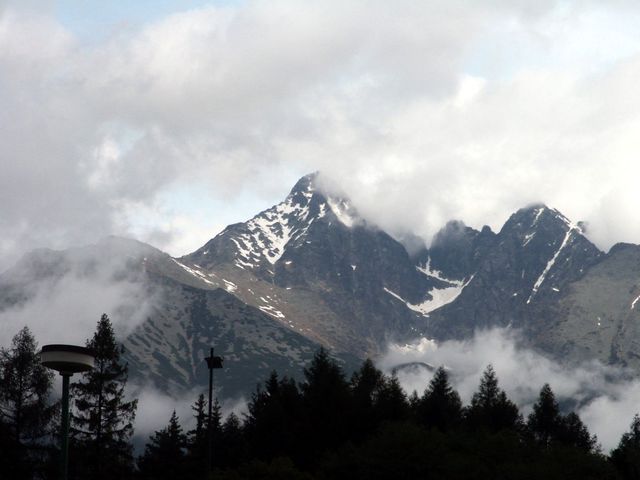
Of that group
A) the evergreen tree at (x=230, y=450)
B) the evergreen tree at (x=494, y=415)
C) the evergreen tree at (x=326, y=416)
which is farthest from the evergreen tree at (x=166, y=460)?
the evergreen tree at (x=494, y=415)

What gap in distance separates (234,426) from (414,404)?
30.4 m

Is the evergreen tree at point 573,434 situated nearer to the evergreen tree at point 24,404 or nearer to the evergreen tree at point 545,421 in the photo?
the evergreen tree at point 545,421

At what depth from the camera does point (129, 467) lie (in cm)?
8144

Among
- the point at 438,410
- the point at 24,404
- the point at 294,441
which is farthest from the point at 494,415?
the point at 24,404

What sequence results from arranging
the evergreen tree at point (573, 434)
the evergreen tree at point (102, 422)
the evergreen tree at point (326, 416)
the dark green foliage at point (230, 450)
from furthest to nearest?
the evergreen tree at point (573, 434) < the dark green foliage at point (230, 450) < the evergreen tree at point (326, 416) < the evergreen tree at point (102, 422)

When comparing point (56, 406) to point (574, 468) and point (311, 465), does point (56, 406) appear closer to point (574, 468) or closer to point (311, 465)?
point (311, 465)

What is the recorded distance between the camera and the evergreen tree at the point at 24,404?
75.3m

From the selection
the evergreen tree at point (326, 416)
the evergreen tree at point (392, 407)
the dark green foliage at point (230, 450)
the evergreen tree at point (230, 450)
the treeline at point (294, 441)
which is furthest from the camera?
the evergreen tree at point (230, 450)

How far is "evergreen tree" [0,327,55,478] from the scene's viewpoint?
247 feet

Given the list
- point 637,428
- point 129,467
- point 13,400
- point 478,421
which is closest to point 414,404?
point 478,421

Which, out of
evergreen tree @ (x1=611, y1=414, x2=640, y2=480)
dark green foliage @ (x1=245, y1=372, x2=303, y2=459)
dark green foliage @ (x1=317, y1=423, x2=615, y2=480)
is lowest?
dark green foliage @ (x1=317, y1=423, x2=615, y2=480)

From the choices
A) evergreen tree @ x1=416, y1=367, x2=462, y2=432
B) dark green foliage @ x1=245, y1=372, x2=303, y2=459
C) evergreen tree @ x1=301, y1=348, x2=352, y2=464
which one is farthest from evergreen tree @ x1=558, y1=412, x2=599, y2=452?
dark green foliage @ x1=245, y1=372, x2=303, y2=459

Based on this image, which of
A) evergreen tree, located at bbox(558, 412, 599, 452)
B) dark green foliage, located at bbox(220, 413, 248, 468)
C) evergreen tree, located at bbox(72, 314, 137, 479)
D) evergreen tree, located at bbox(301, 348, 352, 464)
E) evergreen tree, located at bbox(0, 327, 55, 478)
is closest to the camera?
evergreen tree, located at bbox(0, 327, 55, 478)

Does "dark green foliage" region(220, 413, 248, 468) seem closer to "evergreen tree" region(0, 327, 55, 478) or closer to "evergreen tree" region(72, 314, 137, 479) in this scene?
"evergreen tree" region(72, 314, 137, 479)
